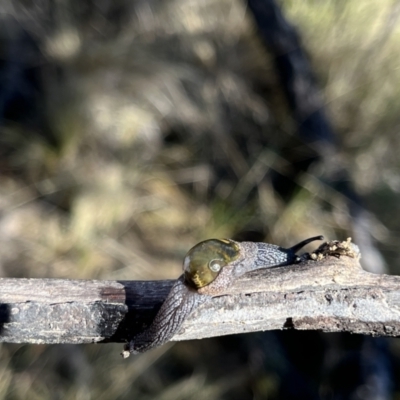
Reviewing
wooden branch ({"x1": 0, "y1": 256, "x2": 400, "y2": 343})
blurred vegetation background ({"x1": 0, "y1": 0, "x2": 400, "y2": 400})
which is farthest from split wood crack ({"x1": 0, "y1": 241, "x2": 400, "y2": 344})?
blurred vegetation background ({"x1": 0, "y1": 0, "x2": 400, "y2": 400})

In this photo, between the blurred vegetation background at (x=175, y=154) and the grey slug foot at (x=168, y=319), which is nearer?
the grey slug foot at (x=168, y=319)

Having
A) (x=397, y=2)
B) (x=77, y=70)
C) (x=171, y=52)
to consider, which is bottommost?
(x=77, y=70)

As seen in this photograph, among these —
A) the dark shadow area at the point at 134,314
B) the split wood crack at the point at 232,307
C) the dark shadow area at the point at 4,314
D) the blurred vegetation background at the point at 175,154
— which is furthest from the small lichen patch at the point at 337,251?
the blurred vegetation background at the point at 175,154

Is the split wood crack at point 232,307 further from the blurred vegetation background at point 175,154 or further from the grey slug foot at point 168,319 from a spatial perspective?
the blurred vegetation background at point 175,154

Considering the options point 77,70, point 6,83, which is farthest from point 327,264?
point 6,83

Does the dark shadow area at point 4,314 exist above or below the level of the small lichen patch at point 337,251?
below

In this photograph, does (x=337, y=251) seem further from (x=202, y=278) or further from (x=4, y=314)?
(x=4, y=314)

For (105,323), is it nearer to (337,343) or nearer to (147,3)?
(337,343)
